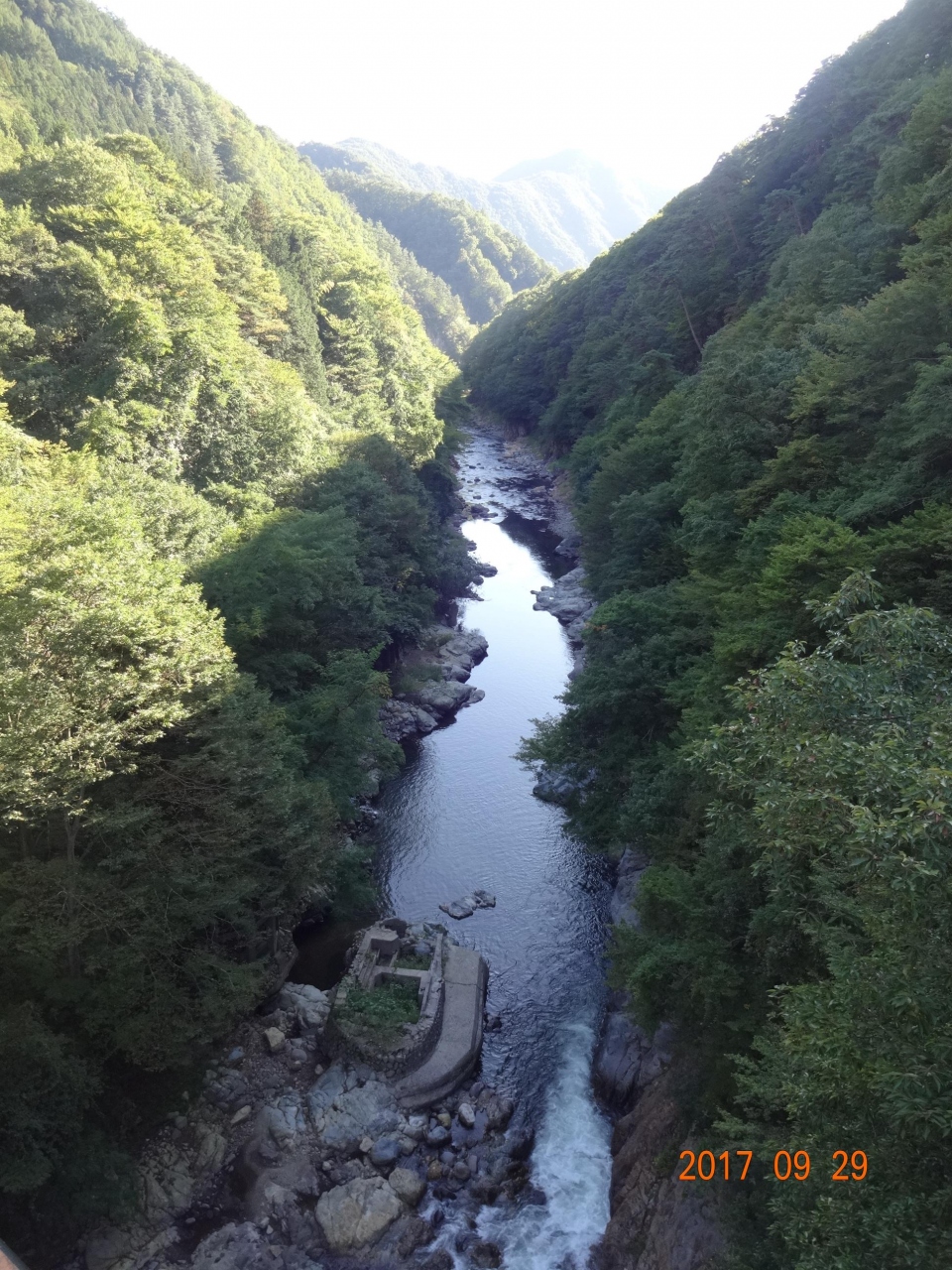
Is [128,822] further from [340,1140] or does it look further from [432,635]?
[432,635]

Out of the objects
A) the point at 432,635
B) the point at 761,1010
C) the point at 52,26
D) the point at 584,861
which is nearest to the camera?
the point at 761,1010

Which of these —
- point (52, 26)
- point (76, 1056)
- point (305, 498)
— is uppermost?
point (52, 26)

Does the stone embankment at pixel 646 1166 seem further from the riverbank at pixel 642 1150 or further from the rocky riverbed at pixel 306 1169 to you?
the rocky riverbed at pixel 306 1169

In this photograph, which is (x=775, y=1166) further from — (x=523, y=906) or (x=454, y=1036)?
(x=523, y=906)

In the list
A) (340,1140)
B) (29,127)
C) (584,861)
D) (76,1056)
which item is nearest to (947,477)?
(584,861)

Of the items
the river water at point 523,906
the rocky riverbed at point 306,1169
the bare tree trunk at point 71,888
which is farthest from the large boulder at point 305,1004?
the bare tree trunk at point 71,888

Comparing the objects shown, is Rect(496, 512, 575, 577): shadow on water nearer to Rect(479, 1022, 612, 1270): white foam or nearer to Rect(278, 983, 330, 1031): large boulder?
Rect(278, 983, 330, 1031): large boulder

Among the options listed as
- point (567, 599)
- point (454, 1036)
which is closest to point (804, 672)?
point (454, 1036)
